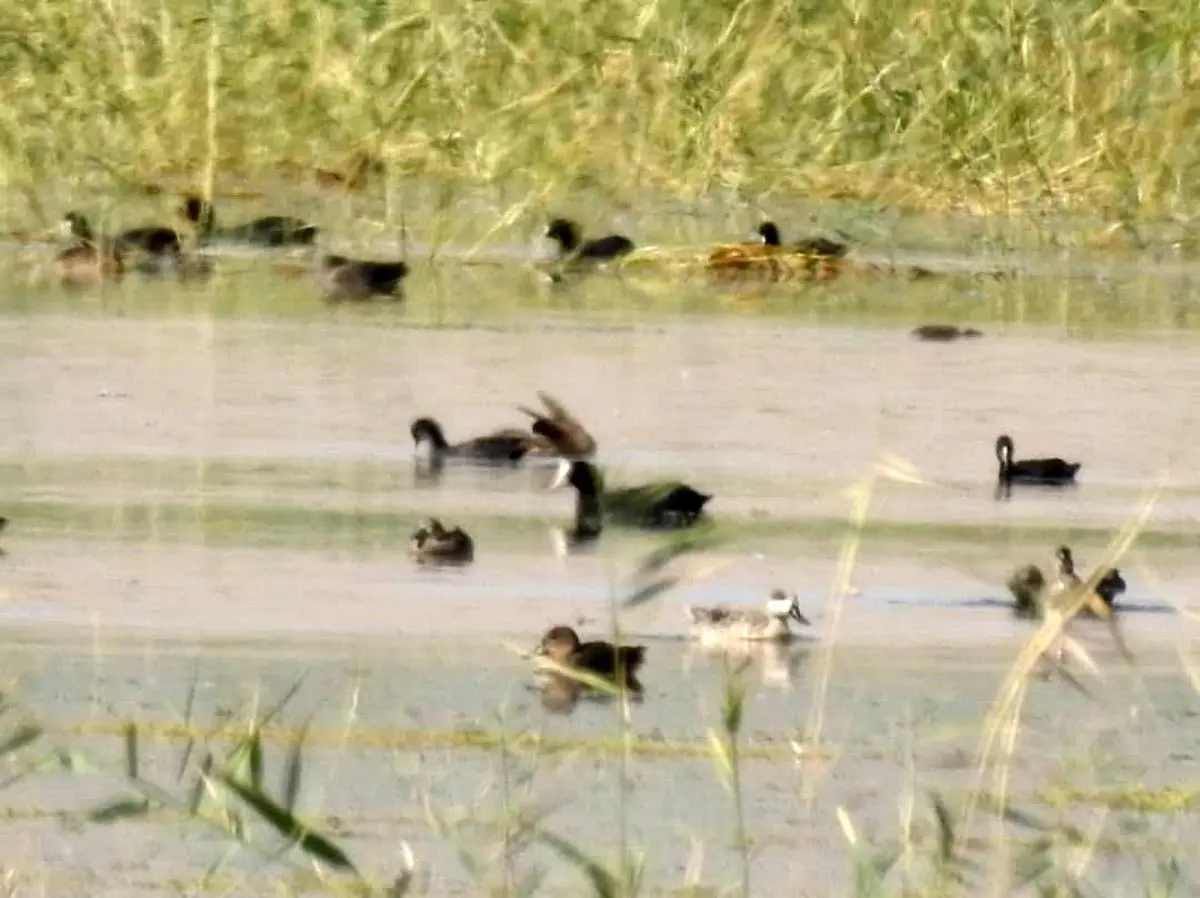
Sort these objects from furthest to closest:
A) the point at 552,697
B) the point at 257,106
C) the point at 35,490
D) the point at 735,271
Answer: the point at 257,106 < the point at 735,271 < the point at 35,490 < the point at 552,697

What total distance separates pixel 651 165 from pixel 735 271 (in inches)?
61.0

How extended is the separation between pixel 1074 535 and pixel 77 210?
5.82 m

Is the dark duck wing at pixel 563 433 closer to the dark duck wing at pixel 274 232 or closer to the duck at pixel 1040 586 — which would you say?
the duck at pixel 1040 586

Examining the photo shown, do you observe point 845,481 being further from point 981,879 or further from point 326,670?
point 981,879

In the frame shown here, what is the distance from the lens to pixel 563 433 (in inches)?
354

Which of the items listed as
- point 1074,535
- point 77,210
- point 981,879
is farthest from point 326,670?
point 77,210

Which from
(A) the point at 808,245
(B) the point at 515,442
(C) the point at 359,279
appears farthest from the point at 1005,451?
(A) the point at 808,245

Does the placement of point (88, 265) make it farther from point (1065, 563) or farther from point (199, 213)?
point (1065, 563)

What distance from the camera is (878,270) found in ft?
42.0

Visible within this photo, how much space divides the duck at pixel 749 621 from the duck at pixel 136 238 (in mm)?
5687

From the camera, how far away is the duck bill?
8.64 metres

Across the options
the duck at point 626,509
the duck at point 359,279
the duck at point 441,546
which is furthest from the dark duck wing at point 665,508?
the duck at point 359,279

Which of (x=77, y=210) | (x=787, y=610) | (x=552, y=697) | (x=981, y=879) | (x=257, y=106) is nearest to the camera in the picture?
(x=981, y=879)

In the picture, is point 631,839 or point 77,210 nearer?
point 631,839
